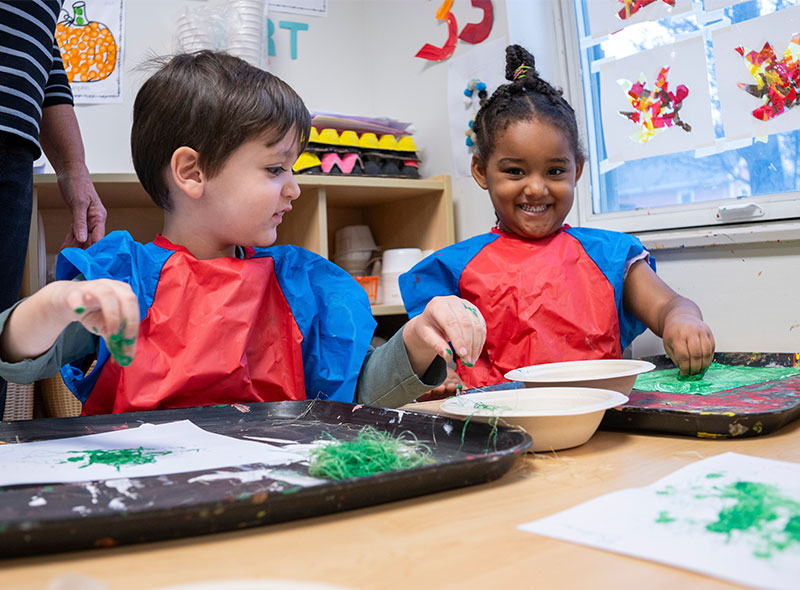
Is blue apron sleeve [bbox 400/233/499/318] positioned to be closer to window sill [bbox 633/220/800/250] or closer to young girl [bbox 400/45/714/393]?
young girl [bbox 400/45/714/393]

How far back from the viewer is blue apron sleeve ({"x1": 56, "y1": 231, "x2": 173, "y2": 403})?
0.96 m

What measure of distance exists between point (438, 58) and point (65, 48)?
119cm

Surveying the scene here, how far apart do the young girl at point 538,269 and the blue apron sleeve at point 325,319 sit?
1.30ft

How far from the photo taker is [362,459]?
54 cm

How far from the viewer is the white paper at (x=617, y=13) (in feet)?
5.84

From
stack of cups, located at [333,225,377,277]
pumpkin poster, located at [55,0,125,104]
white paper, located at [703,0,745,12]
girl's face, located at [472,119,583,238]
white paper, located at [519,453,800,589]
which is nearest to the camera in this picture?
white paper, located at [519,453,800,589]

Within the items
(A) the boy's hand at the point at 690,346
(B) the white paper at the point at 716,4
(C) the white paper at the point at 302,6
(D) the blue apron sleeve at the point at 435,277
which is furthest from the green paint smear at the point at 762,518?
(C) the white paper at the point at 302,6

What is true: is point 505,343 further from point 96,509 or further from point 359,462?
point 96,509

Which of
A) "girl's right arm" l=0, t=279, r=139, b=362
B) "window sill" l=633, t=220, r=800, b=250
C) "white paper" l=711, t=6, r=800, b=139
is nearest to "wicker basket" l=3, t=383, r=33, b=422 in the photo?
"girl's right arm" l=0, t=279, r=139, b=362

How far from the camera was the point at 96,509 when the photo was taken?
46 centimetres

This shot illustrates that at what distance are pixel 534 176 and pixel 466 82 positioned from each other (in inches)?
31.3

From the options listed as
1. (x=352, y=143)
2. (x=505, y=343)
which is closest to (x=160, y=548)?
(x=505, y=343)

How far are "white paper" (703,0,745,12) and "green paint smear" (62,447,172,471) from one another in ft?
5.46

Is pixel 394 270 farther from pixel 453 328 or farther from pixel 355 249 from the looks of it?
pixel 453 328
